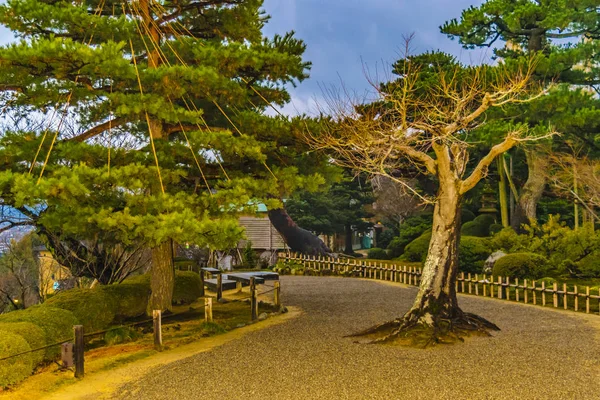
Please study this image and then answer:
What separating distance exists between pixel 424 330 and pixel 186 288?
738 cm

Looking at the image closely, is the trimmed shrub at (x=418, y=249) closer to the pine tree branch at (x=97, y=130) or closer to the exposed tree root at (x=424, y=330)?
the exposed tree root at (x=424, y=330)

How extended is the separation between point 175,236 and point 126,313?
13.6 ft

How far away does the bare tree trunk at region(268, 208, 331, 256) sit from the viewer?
2719cm

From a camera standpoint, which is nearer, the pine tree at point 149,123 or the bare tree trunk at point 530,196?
the pine tree at point 149,123

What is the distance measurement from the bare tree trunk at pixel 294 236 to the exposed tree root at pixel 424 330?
1725 cm

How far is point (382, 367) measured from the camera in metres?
7.54

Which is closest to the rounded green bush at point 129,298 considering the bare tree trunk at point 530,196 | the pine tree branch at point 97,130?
the pine tree branch at point 97,130

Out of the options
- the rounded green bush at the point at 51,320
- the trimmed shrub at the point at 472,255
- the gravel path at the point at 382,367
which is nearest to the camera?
the gravel path at the point at 382,367

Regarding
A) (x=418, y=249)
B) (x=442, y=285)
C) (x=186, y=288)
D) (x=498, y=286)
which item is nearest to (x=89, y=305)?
(x=186, y=288)

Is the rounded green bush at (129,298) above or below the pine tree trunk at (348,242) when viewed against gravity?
below

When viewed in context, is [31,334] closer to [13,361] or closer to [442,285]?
[13,361]

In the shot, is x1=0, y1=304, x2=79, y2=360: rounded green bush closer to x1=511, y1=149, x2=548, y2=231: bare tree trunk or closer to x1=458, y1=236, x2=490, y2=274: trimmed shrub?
x1=458, y1=236, x2=490, y2=274: trimmed shrub

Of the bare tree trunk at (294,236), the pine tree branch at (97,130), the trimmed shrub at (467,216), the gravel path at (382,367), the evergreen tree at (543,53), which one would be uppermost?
the evergreen tree at (543,53)

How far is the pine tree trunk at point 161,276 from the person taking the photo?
11.4 meters
